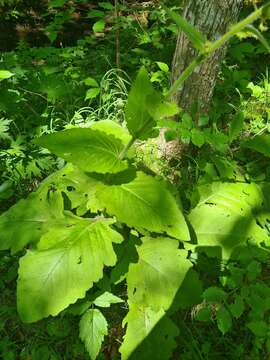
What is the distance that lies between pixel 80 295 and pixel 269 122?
231 centimetres

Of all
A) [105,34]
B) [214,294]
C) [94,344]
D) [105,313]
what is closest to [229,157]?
[214,294]

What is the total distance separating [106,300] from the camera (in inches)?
95.3

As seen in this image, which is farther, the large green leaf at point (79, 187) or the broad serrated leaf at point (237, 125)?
the broad serrated leaf at point (237, 125)

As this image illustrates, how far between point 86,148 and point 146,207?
47 cm

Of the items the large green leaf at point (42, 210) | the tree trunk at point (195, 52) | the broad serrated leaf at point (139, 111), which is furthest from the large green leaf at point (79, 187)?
the tree trunk at point (195, 52)

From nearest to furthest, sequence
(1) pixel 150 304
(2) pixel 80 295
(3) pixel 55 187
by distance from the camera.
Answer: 1. (2) pixel 80 295
2. (1) pixel 150 304
3. (3) pixel 55 187

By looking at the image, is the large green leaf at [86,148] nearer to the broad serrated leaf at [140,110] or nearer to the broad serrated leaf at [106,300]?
the broad serrated leaf at [140,110]

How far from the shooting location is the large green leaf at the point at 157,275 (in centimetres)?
228

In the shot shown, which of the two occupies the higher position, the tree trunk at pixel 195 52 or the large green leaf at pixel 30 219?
the tree trunk at pixel 195 52

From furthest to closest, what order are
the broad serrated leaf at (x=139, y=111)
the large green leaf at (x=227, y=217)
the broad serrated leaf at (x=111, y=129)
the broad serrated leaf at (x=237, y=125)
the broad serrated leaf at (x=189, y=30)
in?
the broad serrated leaf at (x=237, y=125) < the broad serrated leaf at (x=111, y=129) < the large green leaf at (x=227, y=217) < the broad serrated leaf at (x=139, y=111) < the broad serrated leaf at (x=189, y=30)

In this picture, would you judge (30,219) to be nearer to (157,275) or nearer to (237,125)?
(157,275)

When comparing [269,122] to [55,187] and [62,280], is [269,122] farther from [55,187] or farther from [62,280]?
[62,280]

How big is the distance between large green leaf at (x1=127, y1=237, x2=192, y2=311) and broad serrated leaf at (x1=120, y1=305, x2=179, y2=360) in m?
0.06

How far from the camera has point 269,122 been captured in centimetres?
352
